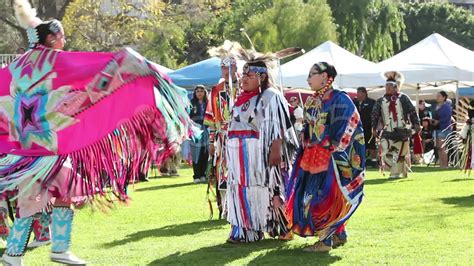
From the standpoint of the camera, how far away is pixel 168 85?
5406mm

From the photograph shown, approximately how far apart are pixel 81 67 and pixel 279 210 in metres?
2.25

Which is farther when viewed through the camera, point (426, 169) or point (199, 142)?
point (426, 169)

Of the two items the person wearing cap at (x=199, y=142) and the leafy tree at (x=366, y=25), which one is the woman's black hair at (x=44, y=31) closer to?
the person wearing cap at (x=199, y=142)

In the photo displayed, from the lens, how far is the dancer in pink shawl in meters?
5.39

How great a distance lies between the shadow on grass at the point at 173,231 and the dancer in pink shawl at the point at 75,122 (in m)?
1.67

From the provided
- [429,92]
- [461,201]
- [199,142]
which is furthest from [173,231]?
[429,92]

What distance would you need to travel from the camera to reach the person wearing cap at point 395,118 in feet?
42.5

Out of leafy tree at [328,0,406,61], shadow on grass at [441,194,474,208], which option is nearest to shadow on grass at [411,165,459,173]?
shadow on grass at [441,194,474,208]

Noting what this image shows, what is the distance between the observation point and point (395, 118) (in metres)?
13.0

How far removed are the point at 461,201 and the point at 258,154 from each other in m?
3.92

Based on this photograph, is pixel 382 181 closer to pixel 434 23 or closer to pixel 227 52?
pixel 227 52

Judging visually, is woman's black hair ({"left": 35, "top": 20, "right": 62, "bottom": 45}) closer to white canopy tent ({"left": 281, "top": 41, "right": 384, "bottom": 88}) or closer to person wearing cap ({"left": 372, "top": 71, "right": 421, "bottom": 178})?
person wearing cap ({"left": 372, "top": 71, "right": 421, "bottom": 178})

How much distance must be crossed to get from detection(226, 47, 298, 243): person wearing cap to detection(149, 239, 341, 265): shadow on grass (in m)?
0.19

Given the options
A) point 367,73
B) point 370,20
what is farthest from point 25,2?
point 370,20
